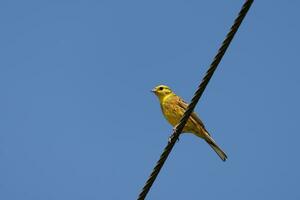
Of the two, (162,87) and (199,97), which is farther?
(162,87)

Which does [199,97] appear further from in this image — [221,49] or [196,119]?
[196,119]

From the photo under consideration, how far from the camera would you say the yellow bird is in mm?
9578

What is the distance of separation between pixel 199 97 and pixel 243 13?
84 centimetres

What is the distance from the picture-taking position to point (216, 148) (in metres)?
9.40

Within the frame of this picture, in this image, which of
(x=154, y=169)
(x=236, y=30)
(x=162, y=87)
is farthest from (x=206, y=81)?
(x=162, y=87)

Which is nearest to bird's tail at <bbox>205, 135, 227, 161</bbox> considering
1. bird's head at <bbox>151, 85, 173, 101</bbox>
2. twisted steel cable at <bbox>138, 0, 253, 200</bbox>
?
bird's head at <bbox>151, 85, 173, 101</bbox>

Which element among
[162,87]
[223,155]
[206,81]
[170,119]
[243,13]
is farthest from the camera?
[162,87]

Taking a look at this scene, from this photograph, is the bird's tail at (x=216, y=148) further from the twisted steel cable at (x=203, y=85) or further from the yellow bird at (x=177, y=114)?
the twisted steel cable at (x=203, y=85)

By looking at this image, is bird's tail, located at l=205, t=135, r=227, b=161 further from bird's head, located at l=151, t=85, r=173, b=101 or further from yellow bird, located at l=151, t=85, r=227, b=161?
bird's head, located at l=151, t=85, r=173, b=101

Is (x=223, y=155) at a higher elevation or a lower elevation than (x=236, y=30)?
higher

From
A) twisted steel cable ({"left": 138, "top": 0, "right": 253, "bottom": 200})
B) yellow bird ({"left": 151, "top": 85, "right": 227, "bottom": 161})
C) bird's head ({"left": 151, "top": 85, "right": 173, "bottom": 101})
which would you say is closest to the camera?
twisted steel cable ({"left": 138, "top": 0, "right": 253, "bottom": 200})

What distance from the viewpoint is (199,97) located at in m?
5.35

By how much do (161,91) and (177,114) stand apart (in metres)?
0.85

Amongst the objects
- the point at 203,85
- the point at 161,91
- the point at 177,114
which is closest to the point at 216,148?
the point at 177,114
